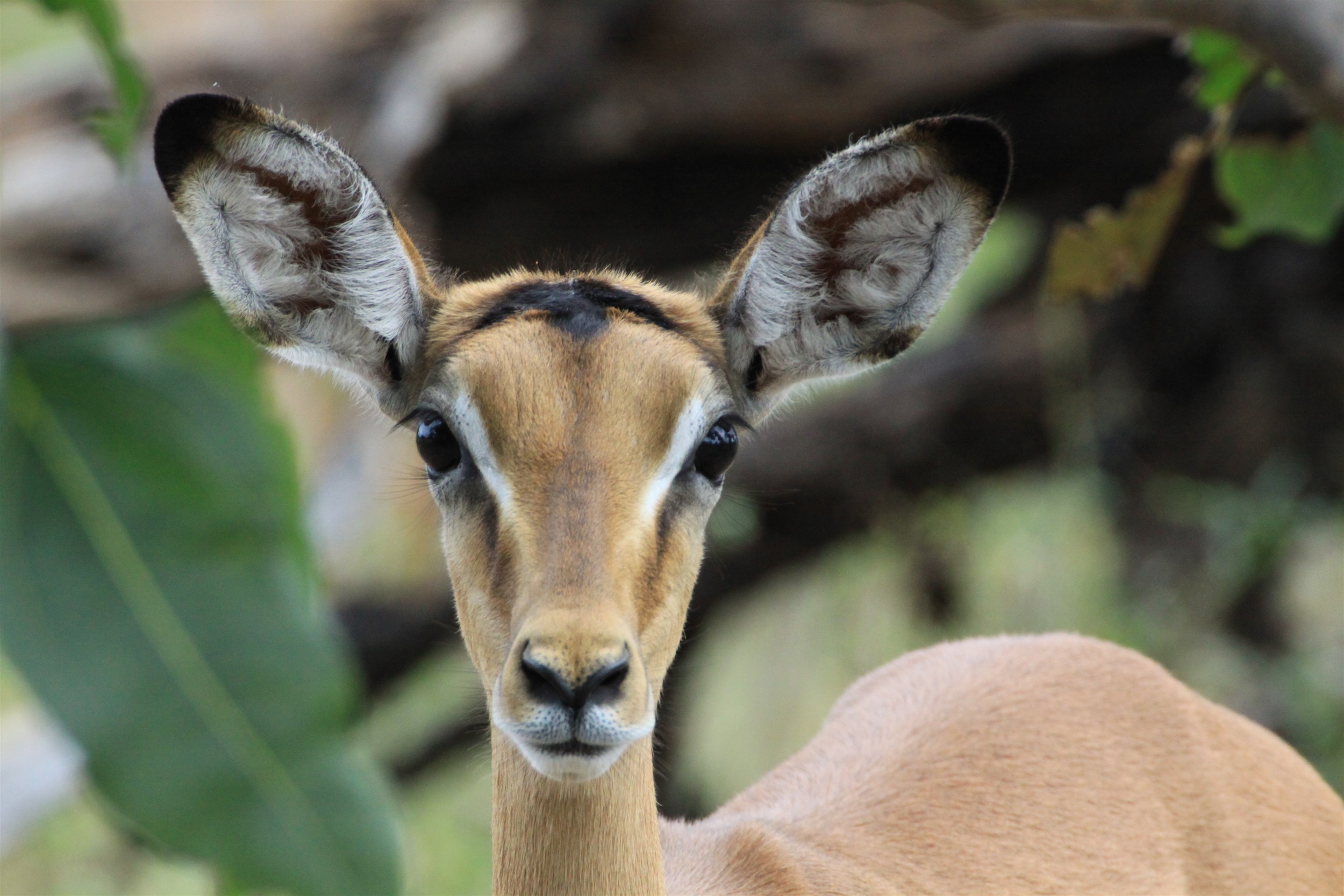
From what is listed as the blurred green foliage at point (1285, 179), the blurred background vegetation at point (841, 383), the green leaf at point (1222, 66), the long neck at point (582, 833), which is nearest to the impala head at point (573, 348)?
the long neck at point (582, 833)

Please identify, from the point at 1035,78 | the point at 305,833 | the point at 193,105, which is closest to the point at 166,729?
the point at 305,833

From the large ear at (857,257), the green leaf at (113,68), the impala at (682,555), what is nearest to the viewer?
the green leaf at (113,68)

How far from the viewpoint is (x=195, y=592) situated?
2.28 metres

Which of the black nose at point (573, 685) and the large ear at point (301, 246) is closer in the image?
the black nose at point (573, 685)

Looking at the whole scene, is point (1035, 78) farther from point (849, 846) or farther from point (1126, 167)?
point (849, 846)

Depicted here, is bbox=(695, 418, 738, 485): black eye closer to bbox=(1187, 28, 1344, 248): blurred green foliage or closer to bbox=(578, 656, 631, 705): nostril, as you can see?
bbox=(578, 656, 631, 705): nostril

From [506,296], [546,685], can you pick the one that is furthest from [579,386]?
[546,685]

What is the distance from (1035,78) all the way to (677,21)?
177 centimetres

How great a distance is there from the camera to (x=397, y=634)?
764 centimetres

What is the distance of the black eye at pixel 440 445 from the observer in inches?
128

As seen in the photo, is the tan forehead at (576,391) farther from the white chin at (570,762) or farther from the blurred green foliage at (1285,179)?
the blurred green foliage at (1285,179)

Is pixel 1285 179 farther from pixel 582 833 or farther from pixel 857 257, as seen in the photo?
pixel 582 833

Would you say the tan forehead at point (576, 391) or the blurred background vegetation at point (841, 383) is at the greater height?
the tan forehead at point (576, 391)

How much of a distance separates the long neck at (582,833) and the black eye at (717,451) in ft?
1.96
